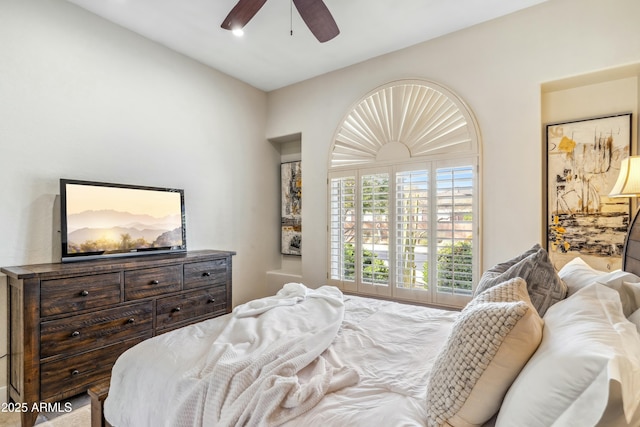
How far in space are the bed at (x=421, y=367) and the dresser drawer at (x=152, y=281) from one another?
3.48ft

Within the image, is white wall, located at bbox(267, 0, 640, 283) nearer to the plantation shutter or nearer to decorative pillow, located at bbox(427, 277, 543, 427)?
the plantation shutter

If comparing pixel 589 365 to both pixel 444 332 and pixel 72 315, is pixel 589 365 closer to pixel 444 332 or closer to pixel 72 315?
pixel 444 332

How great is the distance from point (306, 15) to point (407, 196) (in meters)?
1.78

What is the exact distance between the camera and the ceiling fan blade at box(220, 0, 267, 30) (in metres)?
2.08

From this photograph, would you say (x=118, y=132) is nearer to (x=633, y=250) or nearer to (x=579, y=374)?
(x=579, y=374)

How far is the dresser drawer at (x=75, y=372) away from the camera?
2.01 metres

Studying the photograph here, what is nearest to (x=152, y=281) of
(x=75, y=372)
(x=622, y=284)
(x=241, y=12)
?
(x=75, y=372)

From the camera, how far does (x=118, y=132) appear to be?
2.84 metres

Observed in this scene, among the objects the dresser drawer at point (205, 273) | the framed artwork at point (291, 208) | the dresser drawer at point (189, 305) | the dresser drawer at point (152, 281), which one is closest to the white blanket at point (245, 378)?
the dresser drawer at point (152, 281)

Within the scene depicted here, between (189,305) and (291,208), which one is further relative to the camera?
(291,208)

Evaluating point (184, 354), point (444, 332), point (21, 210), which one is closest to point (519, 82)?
point (444, 332)

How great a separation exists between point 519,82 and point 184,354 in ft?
10.0

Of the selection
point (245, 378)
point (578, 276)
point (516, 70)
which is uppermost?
point (516, 70)

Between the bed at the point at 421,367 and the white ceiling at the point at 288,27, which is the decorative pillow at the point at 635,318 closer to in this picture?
the bed at the point at 421,367
